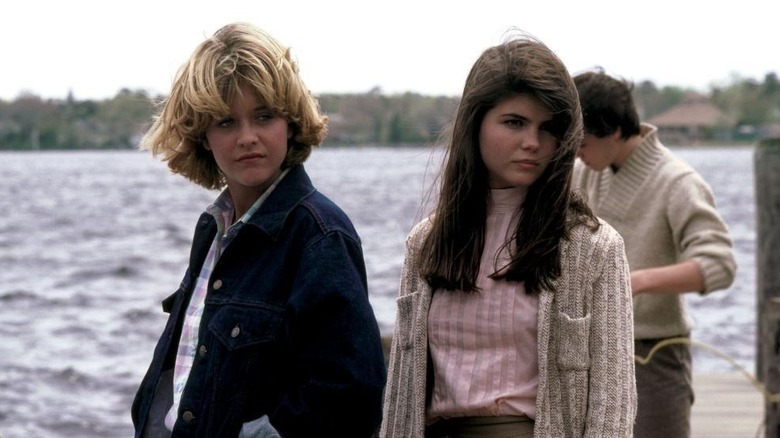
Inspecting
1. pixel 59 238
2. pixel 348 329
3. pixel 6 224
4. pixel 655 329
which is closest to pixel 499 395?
pixel 348 329

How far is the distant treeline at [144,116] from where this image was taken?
14.4 meters

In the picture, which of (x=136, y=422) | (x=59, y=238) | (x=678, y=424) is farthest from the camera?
(x=59, y=238)

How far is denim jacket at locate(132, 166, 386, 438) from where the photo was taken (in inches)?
96.0

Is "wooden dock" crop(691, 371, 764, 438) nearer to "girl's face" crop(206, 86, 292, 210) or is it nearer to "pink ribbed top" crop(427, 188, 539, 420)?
"pink ribbed top" crop(427, 188, 539, 420)

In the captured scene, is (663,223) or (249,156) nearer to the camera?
(249,156)

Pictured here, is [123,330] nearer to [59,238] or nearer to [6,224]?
[59,238]

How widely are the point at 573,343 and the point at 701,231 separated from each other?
1443 millimetres

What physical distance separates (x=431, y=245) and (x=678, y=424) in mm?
1490

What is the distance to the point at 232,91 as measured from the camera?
2.61 meters

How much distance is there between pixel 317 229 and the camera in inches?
99.9

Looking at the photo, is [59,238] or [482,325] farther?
[59,238]

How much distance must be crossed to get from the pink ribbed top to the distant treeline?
1.65 ft

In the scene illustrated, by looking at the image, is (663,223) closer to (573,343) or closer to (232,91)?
(573,343)

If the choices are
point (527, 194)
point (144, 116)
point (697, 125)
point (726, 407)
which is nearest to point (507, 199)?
point (527, 194)
